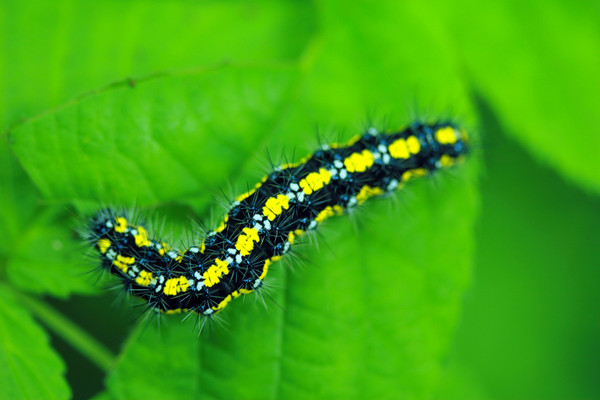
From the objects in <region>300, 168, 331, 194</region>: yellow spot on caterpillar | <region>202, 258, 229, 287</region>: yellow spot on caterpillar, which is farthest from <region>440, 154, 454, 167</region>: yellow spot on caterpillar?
<region>202, 258, 229, 287</region>: yellow spot on caterpillar

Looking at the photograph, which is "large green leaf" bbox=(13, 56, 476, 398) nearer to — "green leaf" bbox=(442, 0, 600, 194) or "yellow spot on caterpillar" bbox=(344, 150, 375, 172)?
"yellow spot on caterpillar" bbox=(344, 150, 375, 172)

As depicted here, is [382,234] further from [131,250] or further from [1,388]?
[1,388]

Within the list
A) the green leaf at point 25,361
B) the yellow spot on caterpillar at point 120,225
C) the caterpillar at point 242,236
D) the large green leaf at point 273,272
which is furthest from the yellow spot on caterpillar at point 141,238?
the green leaf at point 25,361

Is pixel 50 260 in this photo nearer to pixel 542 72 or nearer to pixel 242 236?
pixel 242 236

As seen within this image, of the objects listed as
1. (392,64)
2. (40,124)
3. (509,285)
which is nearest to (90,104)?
(40,124)

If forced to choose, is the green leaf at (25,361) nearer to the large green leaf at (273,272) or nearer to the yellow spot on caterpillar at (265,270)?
the large green leaf at (273,272)
